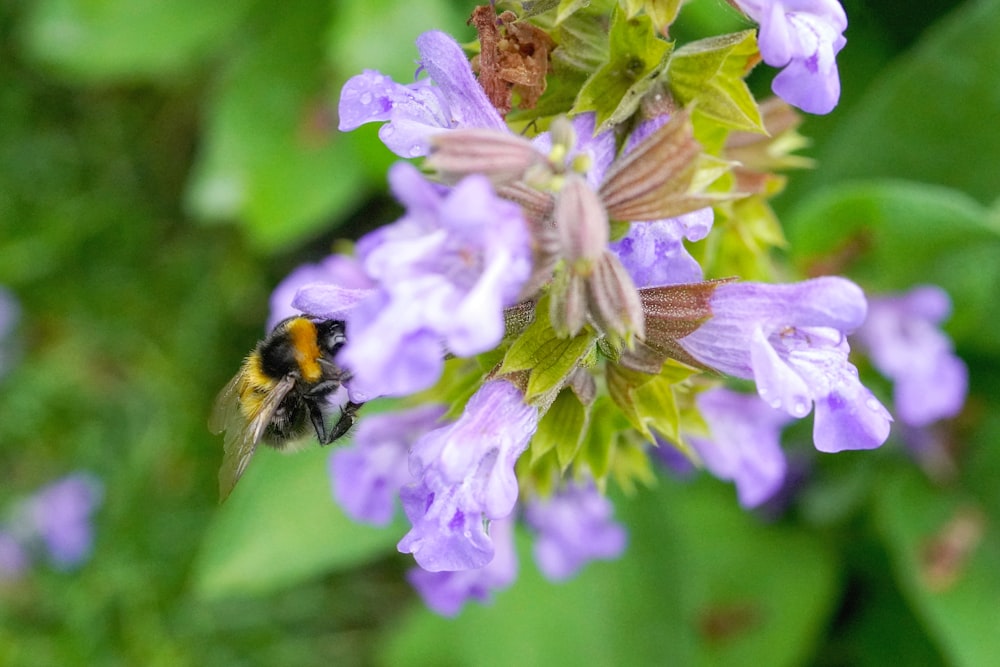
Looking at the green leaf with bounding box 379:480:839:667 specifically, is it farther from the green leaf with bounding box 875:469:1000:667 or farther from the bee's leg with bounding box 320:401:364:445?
the bee's leg with bounding box 320:401:364:445

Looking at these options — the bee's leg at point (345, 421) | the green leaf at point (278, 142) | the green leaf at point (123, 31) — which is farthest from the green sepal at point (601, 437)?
the green leaf at point (123, 31)

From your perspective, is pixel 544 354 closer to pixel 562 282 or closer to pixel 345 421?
pixel 562 282

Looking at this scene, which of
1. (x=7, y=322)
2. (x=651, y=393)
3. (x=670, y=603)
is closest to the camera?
(x=651, y=393)

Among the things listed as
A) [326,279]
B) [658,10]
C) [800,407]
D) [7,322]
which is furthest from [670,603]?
[7,322]

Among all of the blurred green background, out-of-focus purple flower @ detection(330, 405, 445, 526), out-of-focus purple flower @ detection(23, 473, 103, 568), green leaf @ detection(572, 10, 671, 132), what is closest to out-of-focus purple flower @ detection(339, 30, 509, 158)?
green leaf @ detection(572, 10, 671, 132)

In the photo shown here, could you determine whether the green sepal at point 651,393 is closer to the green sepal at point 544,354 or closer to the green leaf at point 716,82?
the green sepal at point 544,354

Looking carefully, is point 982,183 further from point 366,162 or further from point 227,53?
point 227,53
